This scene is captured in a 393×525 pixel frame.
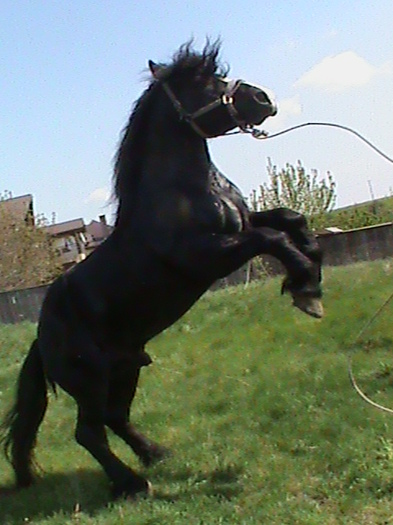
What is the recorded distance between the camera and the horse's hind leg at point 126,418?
A: 5031 mm

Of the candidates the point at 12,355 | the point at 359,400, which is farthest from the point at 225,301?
the point at 359,400

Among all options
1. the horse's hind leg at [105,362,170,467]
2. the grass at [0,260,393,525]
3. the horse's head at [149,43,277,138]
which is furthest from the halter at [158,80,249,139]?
→ the grass at [0,260,393,525]

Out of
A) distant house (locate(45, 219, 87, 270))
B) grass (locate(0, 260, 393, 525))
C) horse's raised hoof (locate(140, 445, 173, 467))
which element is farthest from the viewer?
distant house (locate(45, 219, 87, 270))

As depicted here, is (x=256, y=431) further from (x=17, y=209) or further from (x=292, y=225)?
(x=17, y=209)

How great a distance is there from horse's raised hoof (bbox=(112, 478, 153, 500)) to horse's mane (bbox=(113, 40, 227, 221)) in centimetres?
177

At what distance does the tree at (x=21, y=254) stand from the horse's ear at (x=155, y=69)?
28.3 metres

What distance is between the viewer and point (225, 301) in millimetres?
9812

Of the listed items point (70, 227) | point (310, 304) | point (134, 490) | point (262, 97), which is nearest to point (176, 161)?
point (262, 97)

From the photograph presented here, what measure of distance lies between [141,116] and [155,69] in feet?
1.04

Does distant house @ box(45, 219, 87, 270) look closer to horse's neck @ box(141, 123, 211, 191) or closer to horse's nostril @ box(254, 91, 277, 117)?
horse's neck @ box(141, 123, 211, 191)

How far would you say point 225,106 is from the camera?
433 centimetres

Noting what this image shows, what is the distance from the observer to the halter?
14.2ft

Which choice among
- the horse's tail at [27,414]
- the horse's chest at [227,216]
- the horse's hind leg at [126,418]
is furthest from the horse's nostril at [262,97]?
the horse's tail at [27,414]

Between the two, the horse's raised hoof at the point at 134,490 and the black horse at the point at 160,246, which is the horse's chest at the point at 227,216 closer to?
the black horse at the point at 160,246
